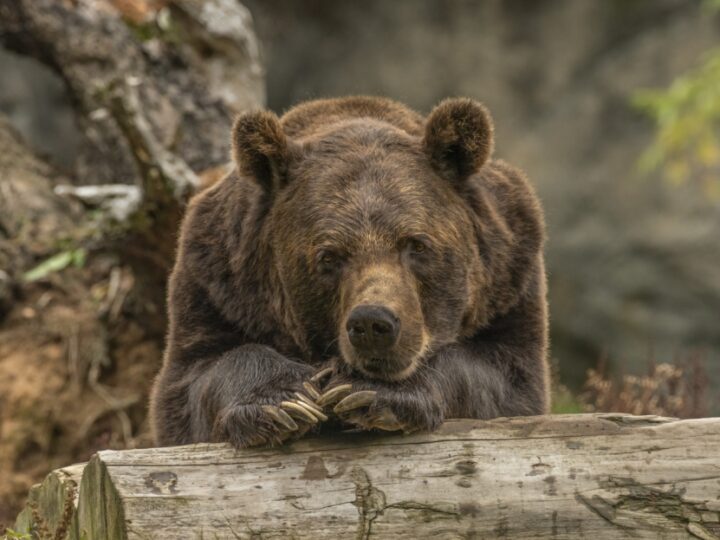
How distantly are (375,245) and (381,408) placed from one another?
0.73 m

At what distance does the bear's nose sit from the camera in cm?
395

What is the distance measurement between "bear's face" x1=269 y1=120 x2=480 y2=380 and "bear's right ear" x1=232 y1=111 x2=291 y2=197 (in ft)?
0.25

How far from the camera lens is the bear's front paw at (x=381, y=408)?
3.89 meters

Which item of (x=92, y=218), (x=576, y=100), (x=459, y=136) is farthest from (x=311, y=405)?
(x=576, y=100)

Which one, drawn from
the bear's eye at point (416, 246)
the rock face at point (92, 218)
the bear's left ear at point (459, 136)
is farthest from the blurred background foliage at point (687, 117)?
the bear's eye at point (416, 246)

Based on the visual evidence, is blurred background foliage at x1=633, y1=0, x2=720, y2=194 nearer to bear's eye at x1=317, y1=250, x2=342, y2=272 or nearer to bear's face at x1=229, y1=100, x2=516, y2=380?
bear's face at x1=229, y1=100, x2=516, y2=380

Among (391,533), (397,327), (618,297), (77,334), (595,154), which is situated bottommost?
(391,533)

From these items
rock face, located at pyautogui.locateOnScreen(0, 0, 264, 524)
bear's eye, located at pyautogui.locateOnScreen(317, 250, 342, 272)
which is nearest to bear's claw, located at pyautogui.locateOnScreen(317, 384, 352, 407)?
bear's eye, located at pyautogui.locateOnScreen(317, 250, 342, 272)

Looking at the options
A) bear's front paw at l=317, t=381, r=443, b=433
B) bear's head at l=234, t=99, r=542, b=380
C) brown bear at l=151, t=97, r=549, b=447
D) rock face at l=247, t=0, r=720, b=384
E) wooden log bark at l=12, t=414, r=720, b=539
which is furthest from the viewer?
rock face at l=247, t=0, r=720, b=384

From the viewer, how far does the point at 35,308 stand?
9016 mm

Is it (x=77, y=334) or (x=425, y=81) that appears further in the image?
(x=425, y=81)

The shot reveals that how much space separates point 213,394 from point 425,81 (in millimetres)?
11305

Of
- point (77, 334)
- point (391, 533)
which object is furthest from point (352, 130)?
point (77, 334)

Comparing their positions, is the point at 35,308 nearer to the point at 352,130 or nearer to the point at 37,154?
the point at 37,154
